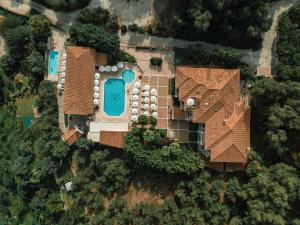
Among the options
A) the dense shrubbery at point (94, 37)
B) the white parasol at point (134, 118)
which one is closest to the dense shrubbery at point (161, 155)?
the white parasol at point (134, 118)

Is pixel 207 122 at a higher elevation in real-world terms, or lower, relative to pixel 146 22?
lower

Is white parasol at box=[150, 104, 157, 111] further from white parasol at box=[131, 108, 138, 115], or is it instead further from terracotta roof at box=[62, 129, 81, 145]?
terracotta roof at box=[62, 129, 81, 145]

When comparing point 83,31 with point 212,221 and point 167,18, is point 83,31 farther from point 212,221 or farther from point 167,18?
point 212,221

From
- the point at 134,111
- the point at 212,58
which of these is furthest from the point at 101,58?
the point at 212,58

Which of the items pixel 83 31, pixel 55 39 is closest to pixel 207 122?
pixel 83 31

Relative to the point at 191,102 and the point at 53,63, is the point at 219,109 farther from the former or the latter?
the point at 53,63

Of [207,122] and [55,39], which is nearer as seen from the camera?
[207,122]

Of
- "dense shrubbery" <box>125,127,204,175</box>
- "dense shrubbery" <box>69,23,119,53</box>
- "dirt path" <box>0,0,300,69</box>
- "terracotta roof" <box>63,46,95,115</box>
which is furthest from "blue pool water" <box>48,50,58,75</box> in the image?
"dense shrubbery" <box>125,127,204,175</box>
